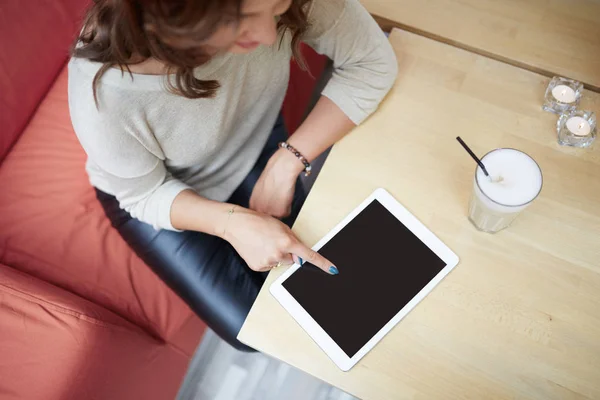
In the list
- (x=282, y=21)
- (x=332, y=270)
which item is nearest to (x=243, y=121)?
(x=282, y=21)

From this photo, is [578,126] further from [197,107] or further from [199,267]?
[199,267]

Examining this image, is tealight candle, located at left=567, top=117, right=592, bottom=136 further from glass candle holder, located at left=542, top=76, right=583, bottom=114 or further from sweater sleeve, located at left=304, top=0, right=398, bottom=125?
sweater sleeve, located at left=304, top=0, right=398, bottom=125

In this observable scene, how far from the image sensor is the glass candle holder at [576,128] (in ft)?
2.79

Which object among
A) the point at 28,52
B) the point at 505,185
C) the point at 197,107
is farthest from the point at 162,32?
the point at 28,52

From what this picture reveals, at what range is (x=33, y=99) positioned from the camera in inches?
50.6

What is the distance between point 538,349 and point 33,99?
1.29m

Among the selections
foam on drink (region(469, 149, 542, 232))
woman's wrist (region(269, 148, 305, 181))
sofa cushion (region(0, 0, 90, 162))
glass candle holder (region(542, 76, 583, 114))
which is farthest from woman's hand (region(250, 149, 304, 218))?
sofa cushion (region(0, 0, 90, 162))

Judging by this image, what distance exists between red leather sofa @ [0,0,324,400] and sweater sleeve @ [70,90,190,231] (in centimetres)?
25

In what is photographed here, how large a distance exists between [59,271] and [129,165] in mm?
453

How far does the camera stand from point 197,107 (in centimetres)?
83

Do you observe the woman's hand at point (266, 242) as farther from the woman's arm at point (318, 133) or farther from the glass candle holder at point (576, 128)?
the glass candle holder at point (576, 128)

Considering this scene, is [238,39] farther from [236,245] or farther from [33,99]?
[33,99]

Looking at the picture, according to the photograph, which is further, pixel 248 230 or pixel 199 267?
pixel 199 267

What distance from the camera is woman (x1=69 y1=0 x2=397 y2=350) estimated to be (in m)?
0.64
